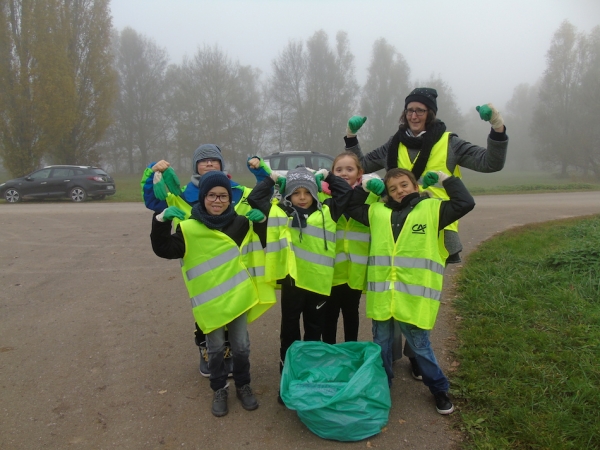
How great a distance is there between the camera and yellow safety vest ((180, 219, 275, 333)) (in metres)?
3.09

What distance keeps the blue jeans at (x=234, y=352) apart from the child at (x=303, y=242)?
309 millimetres

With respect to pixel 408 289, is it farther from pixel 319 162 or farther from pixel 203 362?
pixel 319 162

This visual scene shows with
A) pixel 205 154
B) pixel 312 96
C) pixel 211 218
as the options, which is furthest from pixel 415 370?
pixel 312 96

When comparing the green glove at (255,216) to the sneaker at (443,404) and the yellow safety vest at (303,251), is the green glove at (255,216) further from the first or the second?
the sneaker at (443,404)

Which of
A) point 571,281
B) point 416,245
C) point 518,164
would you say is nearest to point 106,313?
point 416,245

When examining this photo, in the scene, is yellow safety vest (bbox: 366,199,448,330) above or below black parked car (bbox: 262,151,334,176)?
below

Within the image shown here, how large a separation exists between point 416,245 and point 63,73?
26696 mm

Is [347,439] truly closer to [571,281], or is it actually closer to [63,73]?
[571,281]

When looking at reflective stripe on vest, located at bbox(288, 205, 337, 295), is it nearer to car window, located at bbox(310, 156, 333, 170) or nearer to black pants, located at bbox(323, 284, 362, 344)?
black pants, located at bbox(323, 284, 362, 344)

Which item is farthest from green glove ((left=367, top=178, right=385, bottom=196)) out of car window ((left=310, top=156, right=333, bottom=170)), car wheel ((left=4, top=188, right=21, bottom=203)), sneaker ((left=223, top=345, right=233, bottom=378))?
car wheel ((left=4, top=188, right=21, bottom=203))

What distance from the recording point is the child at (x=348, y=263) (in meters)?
3.39

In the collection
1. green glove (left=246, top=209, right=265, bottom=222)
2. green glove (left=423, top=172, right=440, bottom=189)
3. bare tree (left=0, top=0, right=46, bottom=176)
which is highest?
bare tree (left=0, top=0, right=46, bottom=176)

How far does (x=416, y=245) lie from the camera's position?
9.92ft

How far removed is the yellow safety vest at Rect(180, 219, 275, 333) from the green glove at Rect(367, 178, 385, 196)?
1.07m
